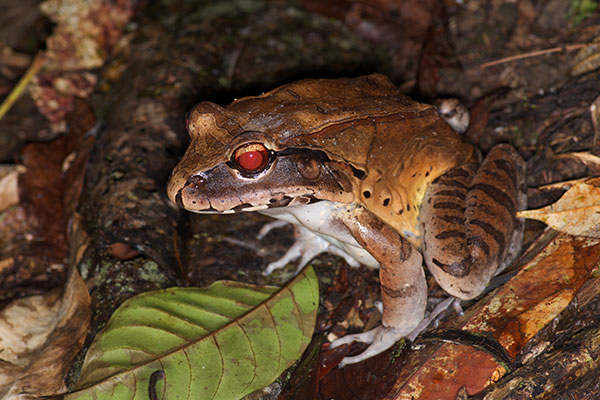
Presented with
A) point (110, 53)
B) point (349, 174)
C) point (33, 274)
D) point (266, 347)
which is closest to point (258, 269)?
point (266, 347)

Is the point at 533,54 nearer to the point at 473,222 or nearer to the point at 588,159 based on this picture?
the point at 588,159

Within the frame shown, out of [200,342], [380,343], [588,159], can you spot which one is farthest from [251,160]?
[588,159]

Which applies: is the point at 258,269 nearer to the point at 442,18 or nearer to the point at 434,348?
the point at 434,348

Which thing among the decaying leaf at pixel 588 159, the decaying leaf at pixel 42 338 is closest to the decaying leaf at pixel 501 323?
the decaying leaf at pixel 588 159

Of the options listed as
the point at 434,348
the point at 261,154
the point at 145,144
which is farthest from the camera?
the point at 145,144

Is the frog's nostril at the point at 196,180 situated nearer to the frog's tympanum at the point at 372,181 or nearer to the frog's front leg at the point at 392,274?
the frog's tympanum at the point at 372,181
